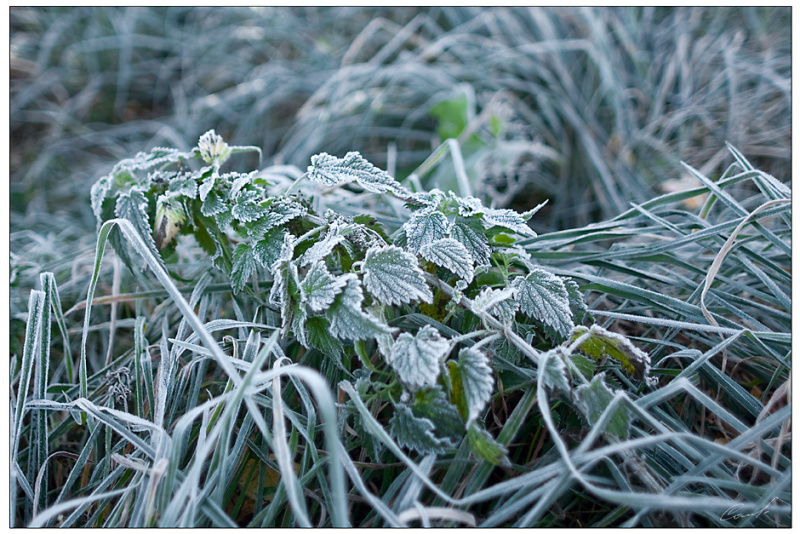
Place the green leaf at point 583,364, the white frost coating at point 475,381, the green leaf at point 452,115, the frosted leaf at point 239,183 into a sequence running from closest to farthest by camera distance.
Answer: the white frost coating at point 475,381 < the green leaf at point 583,364 < the frosted leaf at point 239,183 < the green leaf at point 452,115

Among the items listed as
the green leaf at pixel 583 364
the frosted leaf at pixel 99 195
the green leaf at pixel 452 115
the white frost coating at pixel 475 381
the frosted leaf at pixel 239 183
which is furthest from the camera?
the green leaf at pixel 452 115

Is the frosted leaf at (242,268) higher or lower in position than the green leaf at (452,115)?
lower

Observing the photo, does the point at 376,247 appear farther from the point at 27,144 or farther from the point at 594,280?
the point at 27,144

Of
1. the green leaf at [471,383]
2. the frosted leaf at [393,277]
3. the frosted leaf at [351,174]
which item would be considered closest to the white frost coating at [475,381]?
the green leaf at [471,383]

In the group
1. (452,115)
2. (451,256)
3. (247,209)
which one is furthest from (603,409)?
(452,115)

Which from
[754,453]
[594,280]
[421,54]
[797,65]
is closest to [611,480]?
[754,453]

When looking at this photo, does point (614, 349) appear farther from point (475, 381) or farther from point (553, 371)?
point (475, 381)

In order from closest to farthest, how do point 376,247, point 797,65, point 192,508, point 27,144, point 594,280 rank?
point 192,508, point 376,247, point 594,280, point 797,65, point 27,144

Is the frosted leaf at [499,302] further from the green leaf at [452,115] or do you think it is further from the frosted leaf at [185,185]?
the green leaf at [452,115]
